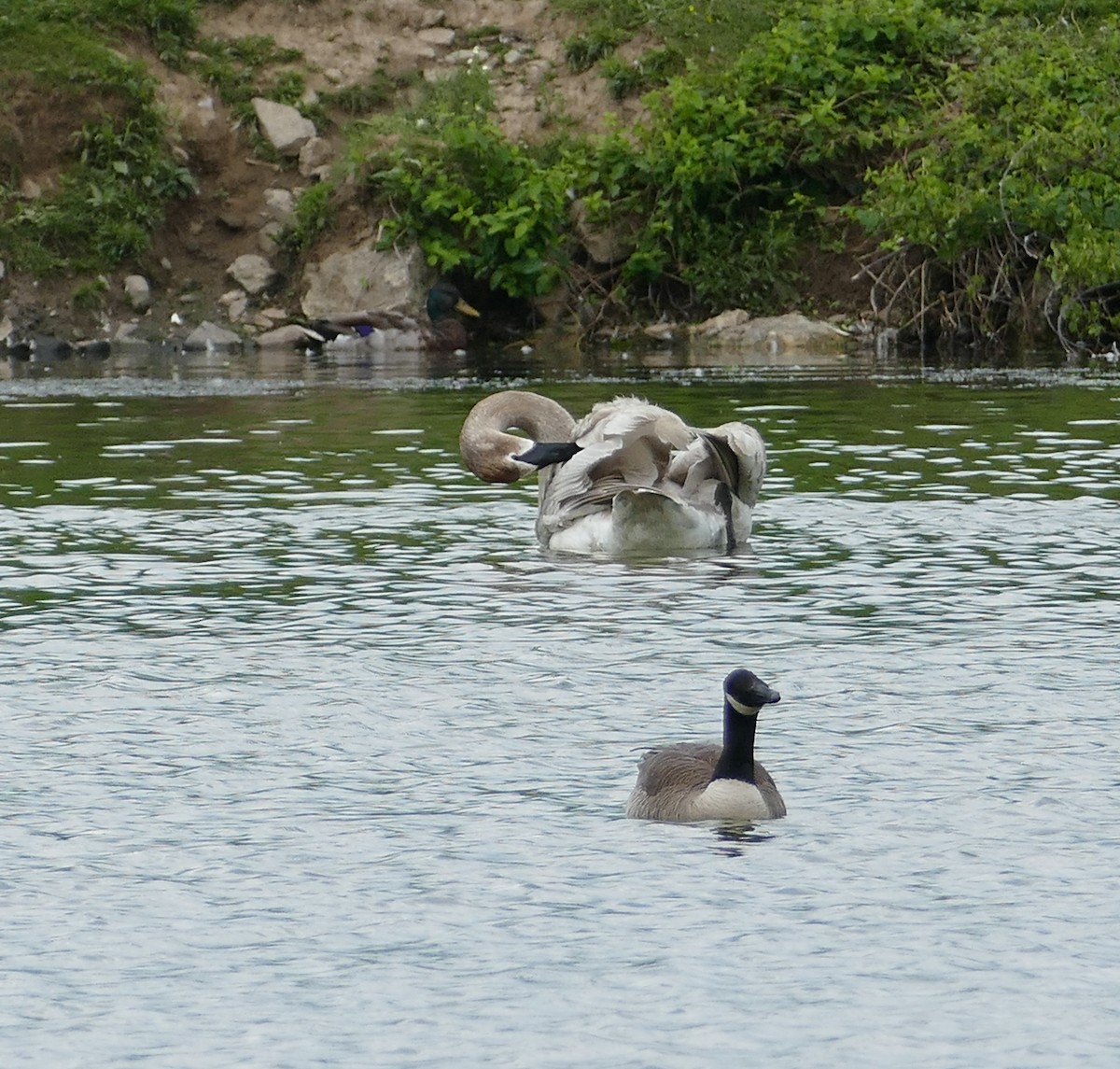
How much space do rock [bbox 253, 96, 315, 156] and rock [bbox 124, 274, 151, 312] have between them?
9.83 feet

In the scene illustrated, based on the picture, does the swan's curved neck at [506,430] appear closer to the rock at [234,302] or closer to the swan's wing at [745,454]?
the swan's wing at [745,454]

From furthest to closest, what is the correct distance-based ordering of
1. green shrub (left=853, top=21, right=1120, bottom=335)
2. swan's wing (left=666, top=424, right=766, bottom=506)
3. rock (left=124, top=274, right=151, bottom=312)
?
1. rock (left=124, top=274, right=151, bottom=312)
2. green shrub (left=853, top=21, right=1120, bottom=335)
3. swan's wing (left=666, top=424, right=766, bottom=506)

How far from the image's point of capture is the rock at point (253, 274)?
3094cm

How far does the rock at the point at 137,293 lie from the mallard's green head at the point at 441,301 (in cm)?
398

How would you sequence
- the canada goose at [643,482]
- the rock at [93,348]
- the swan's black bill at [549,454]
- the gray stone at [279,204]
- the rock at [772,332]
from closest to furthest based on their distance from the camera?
the canada goose at [643,482]
the swan's black bill at [549,454]
the rock at [772,332]
the rock at [93,348]
the gray stone at [279,204]

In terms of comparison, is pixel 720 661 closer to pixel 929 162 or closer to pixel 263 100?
pixel 929 162

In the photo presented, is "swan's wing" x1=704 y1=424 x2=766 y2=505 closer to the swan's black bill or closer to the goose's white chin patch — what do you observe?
the swan's black bill

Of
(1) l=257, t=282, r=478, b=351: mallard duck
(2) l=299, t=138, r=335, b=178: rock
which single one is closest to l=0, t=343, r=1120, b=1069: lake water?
(1) l=257, t=282, r=478, b=351: mallard duck

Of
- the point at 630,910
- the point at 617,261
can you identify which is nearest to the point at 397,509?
the point at 630,910

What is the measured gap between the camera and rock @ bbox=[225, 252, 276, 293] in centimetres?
3094

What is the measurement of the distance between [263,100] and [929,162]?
10.6 meters

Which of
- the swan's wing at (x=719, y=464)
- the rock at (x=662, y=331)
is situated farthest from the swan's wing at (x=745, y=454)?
the rock at (x=662, y=331)

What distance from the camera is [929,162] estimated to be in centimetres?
2683

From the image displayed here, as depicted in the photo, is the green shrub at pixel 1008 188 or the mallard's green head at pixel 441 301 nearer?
the green shrub at pixel 1008 188
